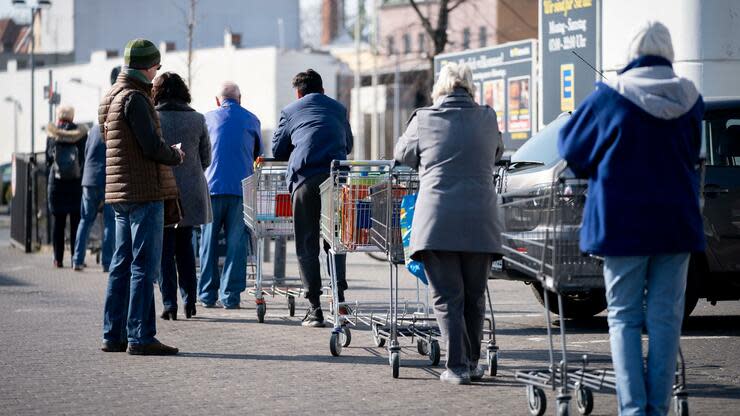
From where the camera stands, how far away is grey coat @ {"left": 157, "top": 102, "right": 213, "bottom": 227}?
12.0 metres

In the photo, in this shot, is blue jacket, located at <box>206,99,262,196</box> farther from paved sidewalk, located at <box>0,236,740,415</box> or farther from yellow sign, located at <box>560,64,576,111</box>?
yellow sign, located at <box>560,64,576,111</box>

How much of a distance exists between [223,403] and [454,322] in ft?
4.87

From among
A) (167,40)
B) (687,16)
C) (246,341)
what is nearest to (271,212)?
(246,341)

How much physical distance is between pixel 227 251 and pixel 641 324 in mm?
6980

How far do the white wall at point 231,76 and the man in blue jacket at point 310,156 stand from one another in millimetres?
51374

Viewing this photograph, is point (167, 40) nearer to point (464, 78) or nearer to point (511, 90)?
point (511, 90)

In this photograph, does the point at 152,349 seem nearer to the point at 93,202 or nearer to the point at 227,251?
the point at 227,251

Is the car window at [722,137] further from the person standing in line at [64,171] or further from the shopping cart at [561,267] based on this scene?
the person standing in line at [64,171]

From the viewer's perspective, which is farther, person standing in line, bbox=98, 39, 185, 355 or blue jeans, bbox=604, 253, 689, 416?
person standing in line, bbox=98, 39, 185, 355

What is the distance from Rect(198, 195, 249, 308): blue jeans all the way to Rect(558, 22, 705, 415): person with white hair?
22.2 feet

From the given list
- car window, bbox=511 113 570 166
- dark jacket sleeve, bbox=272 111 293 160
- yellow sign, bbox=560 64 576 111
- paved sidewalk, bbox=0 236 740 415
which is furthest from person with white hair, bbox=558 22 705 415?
yellow sign, bbox=560 64 576 111

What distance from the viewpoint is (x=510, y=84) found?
23359 mm

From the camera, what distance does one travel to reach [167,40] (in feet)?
269

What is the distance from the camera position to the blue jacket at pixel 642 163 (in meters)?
6.47
